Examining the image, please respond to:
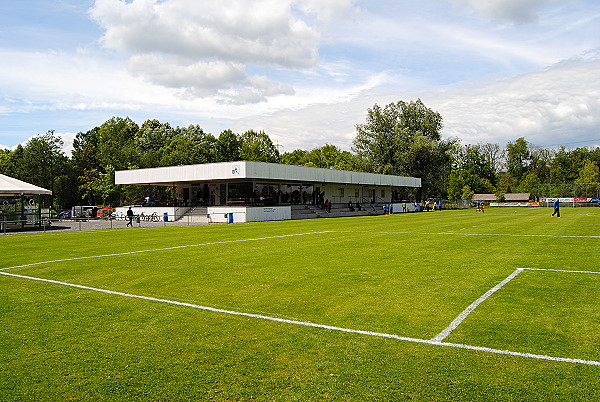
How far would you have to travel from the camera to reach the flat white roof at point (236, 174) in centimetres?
4316

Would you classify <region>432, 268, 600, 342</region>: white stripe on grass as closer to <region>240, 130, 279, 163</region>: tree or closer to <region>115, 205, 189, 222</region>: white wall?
<region>115, 205, 189, 222</region>: white wall

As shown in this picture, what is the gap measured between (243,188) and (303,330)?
138 feet

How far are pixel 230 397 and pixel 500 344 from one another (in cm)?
364

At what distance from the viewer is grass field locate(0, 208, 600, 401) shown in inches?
184

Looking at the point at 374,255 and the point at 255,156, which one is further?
the point at 255,156

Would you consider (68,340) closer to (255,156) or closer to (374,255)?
(374,255)

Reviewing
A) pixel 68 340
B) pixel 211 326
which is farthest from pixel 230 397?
pixel 68 340

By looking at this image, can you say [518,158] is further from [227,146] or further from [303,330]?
[303,330]

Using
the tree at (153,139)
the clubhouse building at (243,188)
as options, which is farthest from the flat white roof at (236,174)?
the tree at (153,139)

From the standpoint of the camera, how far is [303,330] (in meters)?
6.56

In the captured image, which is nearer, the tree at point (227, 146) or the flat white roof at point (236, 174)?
the flat white roof at point (236, 174)

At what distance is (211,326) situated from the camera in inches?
267

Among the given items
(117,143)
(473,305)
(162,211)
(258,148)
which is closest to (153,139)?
(117,143)

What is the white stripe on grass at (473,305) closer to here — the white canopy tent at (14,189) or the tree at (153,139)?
the white canopy tent at (14,189)
